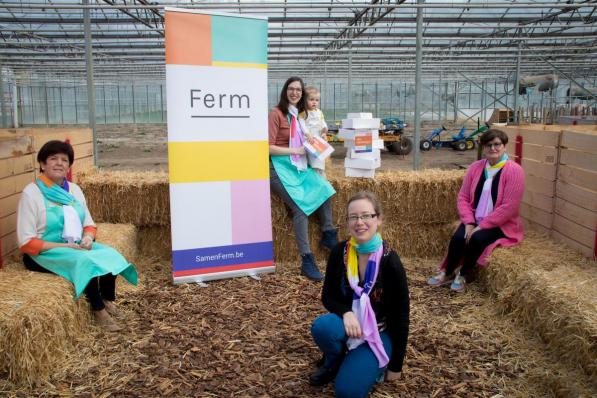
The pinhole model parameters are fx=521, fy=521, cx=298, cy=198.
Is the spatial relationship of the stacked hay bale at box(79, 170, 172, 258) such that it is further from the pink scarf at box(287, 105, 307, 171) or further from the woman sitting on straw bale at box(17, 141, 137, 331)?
the woman sitting on straw bale at box(17, 141, 137, 331)

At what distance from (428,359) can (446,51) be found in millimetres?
15515

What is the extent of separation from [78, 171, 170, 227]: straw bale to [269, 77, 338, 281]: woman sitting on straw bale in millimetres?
1157

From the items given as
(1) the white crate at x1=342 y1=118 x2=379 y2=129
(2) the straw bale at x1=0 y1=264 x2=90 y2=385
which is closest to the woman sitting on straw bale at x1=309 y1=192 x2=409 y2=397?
(2) the straw bale at x1=0 y1=264 x2=90 y2=385

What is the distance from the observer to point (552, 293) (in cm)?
321

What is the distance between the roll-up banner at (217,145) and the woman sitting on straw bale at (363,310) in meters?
1.87

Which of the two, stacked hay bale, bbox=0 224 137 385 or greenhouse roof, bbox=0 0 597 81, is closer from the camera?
stacked hay bale, bbox=0 224 137 385

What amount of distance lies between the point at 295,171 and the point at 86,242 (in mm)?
1994

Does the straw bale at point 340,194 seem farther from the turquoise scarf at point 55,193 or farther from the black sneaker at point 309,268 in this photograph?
the turquoise scarf at point 55,193

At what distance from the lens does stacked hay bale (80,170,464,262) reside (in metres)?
5.08

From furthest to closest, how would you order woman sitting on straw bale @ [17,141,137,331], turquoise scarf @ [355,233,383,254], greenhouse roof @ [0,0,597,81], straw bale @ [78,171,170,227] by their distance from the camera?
1. greenhouse roof @ [0,0,597,81]
2. straw bale @ [78,171,170,227]
3. woman sitting on straw bale @ [17,141,137,331]
4. turquoise scarf @ [355,233,383,254]

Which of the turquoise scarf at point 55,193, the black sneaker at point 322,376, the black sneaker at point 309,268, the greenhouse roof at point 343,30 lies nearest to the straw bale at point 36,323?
the turquoise scarf at point 55,193

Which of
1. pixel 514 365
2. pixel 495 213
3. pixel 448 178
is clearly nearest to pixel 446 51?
pixel 448 178

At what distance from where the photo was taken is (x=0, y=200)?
12.6ft

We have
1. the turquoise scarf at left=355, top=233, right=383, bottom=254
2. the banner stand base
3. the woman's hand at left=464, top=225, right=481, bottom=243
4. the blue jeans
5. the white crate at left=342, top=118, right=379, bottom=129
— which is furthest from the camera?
the white crate at left=342, top=118, right=379, bottom=129
